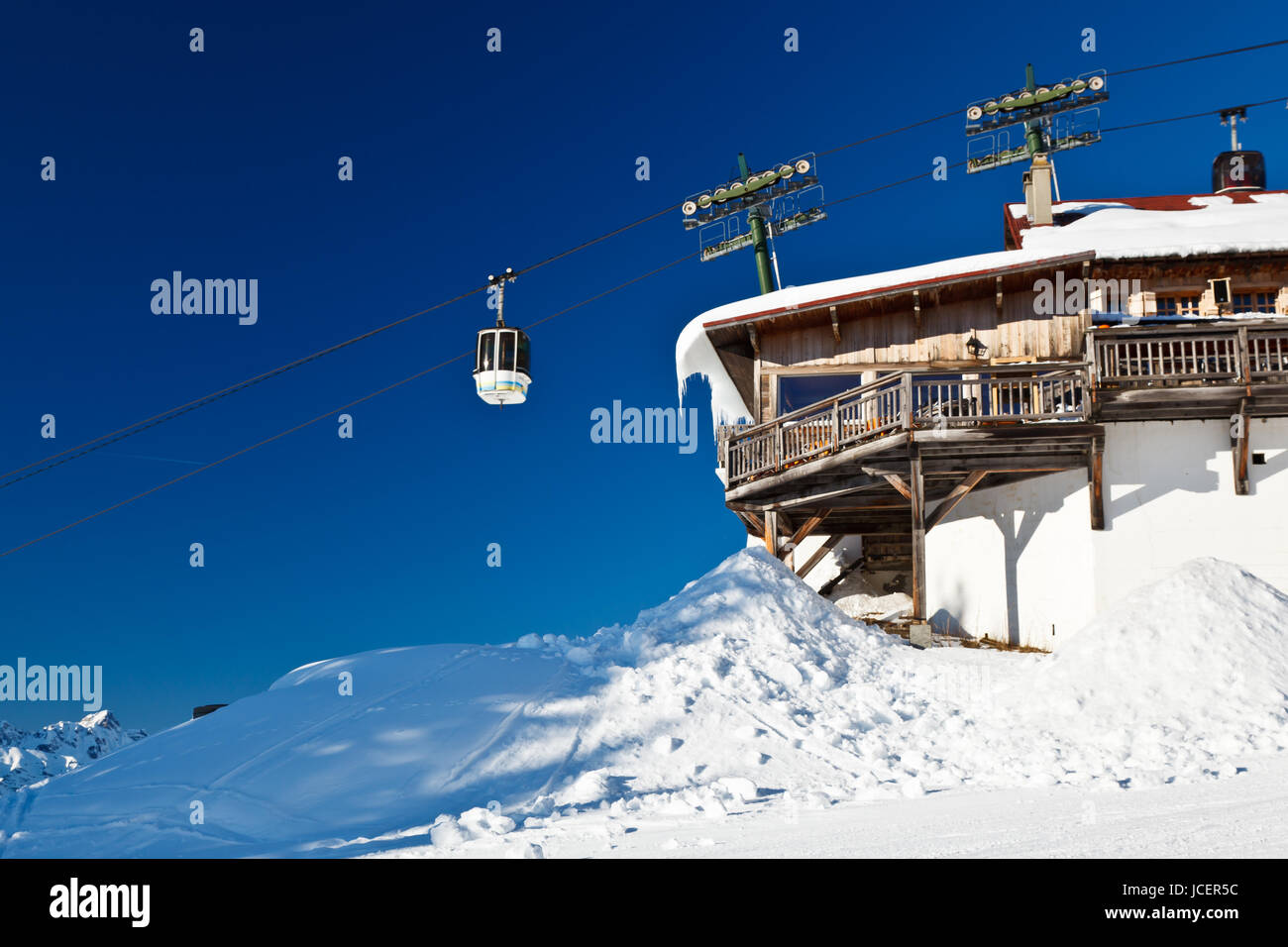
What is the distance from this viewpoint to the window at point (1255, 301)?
1728 centimetres

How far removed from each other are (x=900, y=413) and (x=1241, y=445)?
5.25m

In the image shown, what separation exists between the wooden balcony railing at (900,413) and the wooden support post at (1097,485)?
A: 0.59 metres

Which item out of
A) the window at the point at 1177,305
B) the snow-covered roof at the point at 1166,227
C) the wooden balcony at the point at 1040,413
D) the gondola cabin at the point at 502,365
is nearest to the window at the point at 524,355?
the gondola cabin at the point at 502,365

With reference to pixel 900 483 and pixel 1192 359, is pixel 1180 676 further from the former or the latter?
pixel 1192 359

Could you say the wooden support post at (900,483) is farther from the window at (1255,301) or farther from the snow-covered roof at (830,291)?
the window at (1255,301)

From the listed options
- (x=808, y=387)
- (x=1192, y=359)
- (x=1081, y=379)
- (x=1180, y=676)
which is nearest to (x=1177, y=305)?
(x=1192, y=359)

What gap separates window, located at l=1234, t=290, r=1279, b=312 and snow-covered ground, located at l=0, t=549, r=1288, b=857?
6665mm

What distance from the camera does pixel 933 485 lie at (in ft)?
56.9

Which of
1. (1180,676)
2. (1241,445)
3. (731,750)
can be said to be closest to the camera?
(731,750)

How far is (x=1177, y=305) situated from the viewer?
17.6 meters

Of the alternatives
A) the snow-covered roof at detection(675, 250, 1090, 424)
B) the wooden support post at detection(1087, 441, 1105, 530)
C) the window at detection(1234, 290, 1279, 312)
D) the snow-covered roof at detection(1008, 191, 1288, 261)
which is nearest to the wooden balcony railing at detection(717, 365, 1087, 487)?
the wooden support post at detection(1087, 441, 1105, 530)

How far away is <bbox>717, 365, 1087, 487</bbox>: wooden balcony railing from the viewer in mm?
14680
